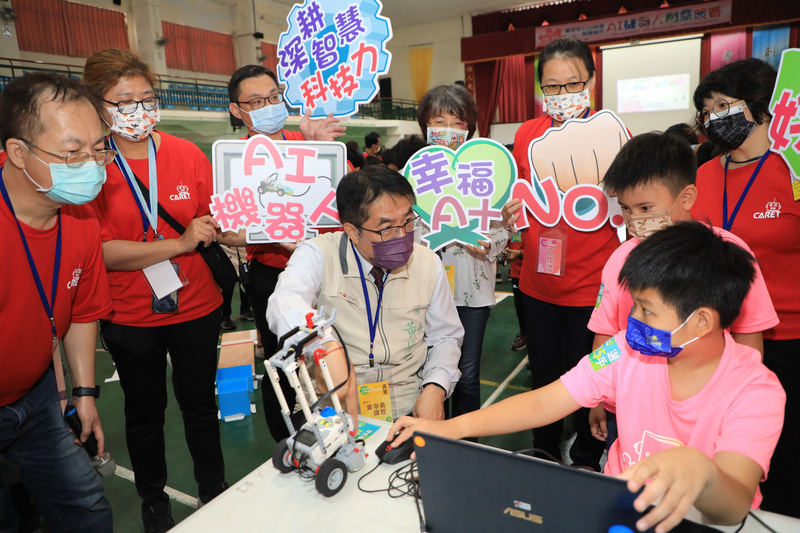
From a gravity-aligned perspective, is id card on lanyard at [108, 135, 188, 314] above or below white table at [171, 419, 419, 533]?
above

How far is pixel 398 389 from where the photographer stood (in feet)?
5.61

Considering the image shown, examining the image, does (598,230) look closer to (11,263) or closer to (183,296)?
(183,296)

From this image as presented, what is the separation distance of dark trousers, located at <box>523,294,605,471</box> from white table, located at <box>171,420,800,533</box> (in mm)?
1049

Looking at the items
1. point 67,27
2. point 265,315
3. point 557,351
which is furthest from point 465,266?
point 67,27

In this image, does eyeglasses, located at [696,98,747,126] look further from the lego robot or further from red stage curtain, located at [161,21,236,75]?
red stage curtain, located at [161,21,236,75]

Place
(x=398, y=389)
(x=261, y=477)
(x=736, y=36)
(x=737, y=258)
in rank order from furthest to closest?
1. (x=736, y=36)
2. (x=398, y=389)
3. (x=261, y=477)
4. (x=737, y=258)

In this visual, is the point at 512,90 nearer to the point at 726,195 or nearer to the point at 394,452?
the point at 726,195

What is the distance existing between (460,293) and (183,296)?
1090 millimetres

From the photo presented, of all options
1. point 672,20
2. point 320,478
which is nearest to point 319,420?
point 320,478

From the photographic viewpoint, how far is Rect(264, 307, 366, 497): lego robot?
44.5 inches

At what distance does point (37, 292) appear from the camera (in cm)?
140

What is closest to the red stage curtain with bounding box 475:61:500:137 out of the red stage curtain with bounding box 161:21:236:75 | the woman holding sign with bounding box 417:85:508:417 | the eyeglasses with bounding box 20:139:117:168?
the red stage curtain with bounding box 161:21:236:75

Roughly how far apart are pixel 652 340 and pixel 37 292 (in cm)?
157

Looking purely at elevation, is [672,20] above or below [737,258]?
above
